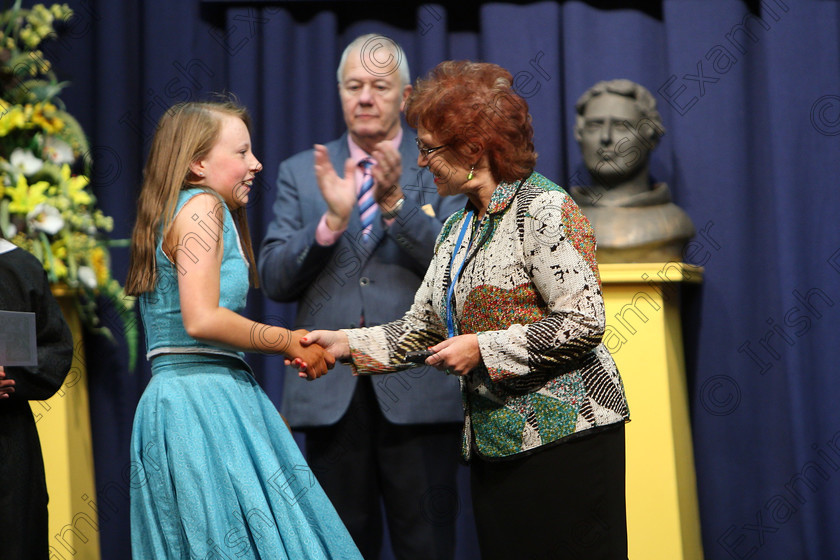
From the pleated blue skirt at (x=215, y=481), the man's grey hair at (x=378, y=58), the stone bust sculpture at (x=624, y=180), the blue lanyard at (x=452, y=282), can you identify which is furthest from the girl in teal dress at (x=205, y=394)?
the stone bust sculpture at (x=624, y=180)

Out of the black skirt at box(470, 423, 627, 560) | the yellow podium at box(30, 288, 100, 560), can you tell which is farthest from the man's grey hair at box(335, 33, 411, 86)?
the black skirt at box(470, 423, 627, 560)

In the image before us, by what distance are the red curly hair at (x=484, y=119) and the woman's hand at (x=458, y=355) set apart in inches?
14.1

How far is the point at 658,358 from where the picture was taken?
2912mm

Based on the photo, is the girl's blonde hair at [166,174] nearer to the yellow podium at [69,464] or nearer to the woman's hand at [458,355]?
the woman's hand at [458,355]

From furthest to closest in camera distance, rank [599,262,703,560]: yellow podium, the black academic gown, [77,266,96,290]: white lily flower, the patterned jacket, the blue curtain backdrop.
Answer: the blue curtain backdrop
[77,266,96,290]: white lily flower
[599,262,703,560]: yellow podium
the black academic gown
the patterned jacket

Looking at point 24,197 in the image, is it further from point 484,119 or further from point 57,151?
point 484,119

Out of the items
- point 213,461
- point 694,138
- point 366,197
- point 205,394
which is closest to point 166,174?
point 205,394

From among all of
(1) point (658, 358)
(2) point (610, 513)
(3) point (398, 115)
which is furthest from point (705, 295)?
(2) point (610, 513)

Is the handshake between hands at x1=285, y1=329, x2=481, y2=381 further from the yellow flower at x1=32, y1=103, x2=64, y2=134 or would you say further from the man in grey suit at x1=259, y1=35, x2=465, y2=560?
the yellow flower at x1=32, y1=103, x2=64, y2=134

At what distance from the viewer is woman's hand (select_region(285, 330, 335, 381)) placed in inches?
78.1

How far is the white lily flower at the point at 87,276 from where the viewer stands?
3129mm

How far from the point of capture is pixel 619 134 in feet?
10.2

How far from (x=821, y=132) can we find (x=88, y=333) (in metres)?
2.82

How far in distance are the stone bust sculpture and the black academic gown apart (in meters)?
1.66
